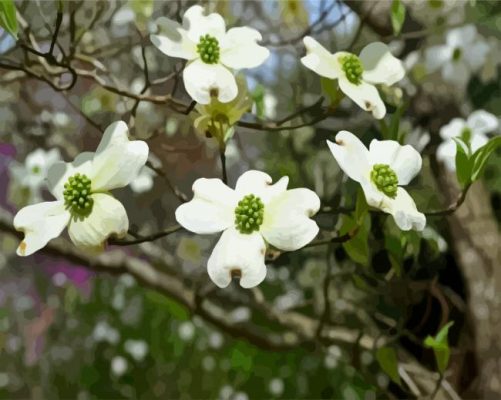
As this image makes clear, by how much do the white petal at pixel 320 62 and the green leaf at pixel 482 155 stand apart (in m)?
0.09

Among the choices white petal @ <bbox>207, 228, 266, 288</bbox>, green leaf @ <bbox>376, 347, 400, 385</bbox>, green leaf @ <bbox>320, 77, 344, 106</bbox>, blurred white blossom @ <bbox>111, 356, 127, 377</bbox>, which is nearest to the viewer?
white petal @ <bbox>207, 228, 266, 288</bbox>

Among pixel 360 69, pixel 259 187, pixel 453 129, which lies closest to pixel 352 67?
pixel 360 69

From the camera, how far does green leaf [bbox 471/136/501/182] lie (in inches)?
15.3

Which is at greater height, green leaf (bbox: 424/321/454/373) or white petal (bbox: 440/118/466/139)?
green leaf (bbox: 424/321/454/373)

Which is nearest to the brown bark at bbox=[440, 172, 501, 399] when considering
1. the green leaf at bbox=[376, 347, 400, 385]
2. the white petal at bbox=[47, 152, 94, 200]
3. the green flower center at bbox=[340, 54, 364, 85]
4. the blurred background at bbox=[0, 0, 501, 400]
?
the blurred background at bbox=[0, 0, 501, 400]

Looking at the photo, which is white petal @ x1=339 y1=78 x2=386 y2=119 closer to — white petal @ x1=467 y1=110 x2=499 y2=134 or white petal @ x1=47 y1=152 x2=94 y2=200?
white petal @ x1=47 y1=152 x2=94 y2=200

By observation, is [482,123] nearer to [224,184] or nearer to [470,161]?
[470,161]

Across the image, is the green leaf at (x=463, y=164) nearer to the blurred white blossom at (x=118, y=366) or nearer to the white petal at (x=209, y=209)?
the white petal at (x=209, y=209)

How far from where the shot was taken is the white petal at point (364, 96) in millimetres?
382

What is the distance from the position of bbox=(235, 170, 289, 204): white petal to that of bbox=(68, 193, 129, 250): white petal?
5cm

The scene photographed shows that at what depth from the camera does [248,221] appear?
321 mm

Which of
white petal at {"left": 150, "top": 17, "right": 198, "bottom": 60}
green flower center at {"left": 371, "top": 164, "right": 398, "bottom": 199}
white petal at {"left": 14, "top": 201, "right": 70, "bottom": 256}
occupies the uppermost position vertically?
white petal at {"left": 150, "top": 17, "right": 198, "bottom": 60}

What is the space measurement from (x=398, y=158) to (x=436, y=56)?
718mm

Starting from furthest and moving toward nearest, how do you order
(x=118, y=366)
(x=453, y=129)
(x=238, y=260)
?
(x=118, y=366) < (x=453, y=129) < (x=238, y=260)
